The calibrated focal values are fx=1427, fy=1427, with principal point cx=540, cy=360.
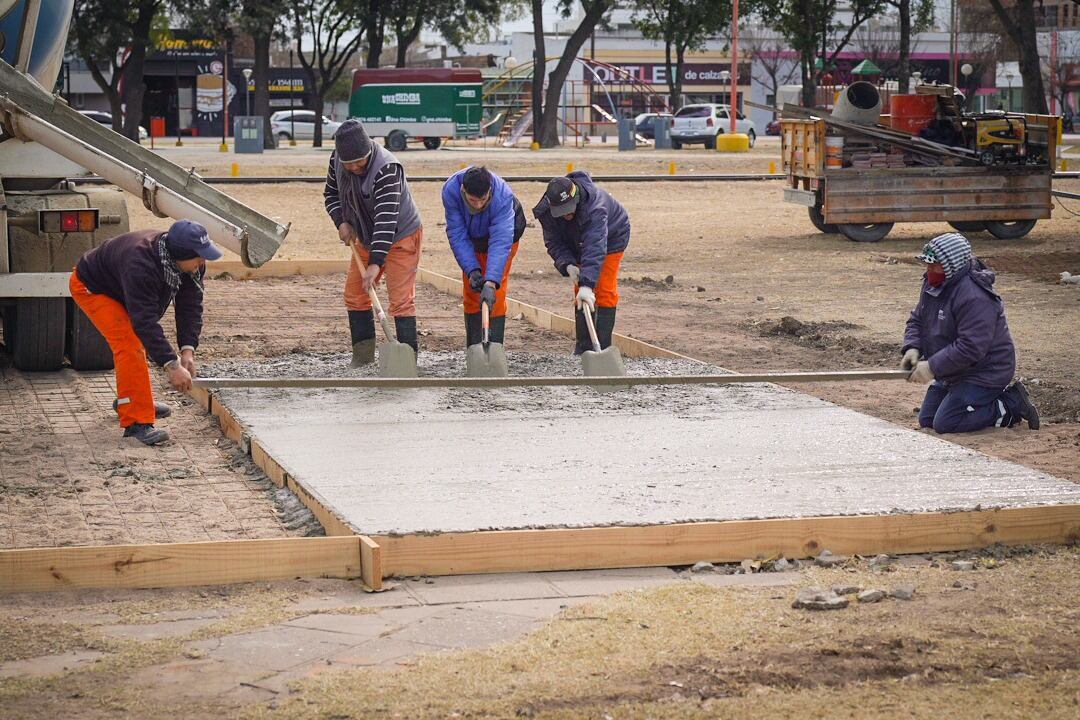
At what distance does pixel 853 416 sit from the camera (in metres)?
7.83

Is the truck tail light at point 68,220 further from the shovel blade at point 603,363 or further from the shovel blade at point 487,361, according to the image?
the shovel blade at point 603,363

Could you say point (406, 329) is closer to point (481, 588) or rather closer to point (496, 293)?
point (496, 293)

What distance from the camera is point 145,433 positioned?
7230 millimetres

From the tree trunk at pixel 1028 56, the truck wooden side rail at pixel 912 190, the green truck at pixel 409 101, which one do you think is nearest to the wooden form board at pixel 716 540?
the truck wooden side rail at pixel 912 190

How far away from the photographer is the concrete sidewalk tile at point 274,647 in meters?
4.36

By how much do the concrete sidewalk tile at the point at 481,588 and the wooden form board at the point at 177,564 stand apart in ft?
0.87

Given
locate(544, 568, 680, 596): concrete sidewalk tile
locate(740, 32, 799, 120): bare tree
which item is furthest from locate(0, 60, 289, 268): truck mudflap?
locate(740, 32, 799, 120): bare tree

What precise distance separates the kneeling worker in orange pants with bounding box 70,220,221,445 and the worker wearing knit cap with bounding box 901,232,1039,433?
3707 millimetres

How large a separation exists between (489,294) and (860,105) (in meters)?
10.1

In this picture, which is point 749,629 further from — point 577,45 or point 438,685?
point 577,45

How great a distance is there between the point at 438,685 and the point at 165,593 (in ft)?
4.36

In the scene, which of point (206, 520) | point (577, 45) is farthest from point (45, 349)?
point (577, 45)

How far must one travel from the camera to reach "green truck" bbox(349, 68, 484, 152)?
4247 cm

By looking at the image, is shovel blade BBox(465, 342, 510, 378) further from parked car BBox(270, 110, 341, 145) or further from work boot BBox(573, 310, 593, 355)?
parked car BBox(270, 110, 341, 145)
